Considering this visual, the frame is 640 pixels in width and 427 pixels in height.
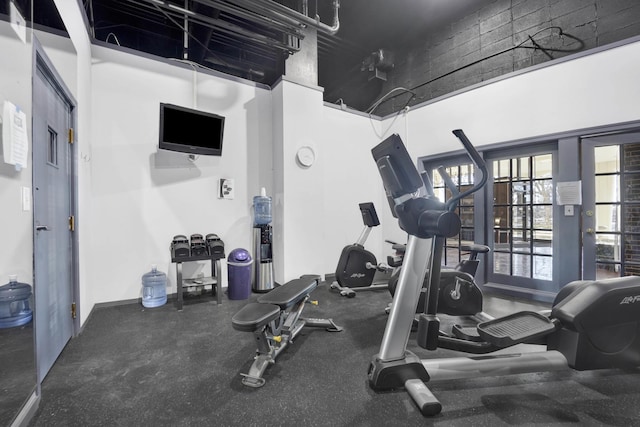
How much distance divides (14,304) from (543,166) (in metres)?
5.41

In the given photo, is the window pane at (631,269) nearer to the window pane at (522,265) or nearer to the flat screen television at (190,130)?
the window pane at (522,265)

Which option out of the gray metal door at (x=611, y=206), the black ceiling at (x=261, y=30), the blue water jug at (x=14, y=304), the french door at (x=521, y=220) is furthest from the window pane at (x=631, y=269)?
the blue water jug at (x=14, y=304)

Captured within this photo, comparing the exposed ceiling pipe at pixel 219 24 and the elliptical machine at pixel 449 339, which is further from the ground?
the exposed ceiling pipe at pixel 219 24

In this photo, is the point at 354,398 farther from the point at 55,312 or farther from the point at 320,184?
the point at 320,184

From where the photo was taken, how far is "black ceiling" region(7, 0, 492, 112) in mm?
3684

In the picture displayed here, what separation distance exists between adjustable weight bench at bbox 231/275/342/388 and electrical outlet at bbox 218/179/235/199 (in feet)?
6.53

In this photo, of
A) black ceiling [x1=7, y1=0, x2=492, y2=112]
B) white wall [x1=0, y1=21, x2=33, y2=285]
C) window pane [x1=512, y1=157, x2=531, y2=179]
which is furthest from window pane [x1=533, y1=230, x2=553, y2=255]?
white wall [x1=0, y1=21, x2=33, y2=285]

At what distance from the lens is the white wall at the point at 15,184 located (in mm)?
1411

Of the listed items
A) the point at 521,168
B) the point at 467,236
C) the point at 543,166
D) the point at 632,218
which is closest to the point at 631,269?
the point at 632,218

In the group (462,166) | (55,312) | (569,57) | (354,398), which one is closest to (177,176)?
(55,312)

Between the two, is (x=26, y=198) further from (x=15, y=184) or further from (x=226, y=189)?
(x=226, y=189)

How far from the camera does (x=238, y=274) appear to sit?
369 cm

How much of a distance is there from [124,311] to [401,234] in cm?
435

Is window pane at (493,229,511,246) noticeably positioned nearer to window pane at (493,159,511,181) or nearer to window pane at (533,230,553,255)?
window pane at (533,230,553,255)
